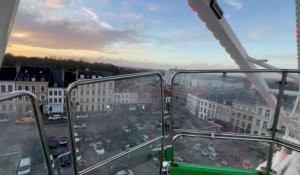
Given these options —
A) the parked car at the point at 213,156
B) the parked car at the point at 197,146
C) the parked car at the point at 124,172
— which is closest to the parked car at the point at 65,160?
the parked car at the point at 124,172

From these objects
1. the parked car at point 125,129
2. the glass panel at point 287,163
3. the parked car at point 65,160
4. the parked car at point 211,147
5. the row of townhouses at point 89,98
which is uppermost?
the row of townhouses at point 89,98

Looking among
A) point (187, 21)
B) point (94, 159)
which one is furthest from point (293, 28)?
point (94, 159)

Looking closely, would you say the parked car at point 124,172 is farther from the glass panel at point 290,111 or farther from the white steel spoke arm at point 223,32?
the white steel spoke arm at point 223,32

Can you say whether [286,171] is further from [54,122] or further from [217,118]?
[54,122]

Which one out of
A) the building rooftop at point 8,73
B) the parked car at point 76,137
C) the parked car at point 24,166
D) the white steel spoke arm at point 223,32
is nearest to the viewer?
the parked car at point 24,166

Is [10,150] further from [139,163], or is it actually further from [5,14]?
[5,14]

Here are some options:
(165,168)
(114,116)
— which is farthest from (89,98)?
(165,168)
